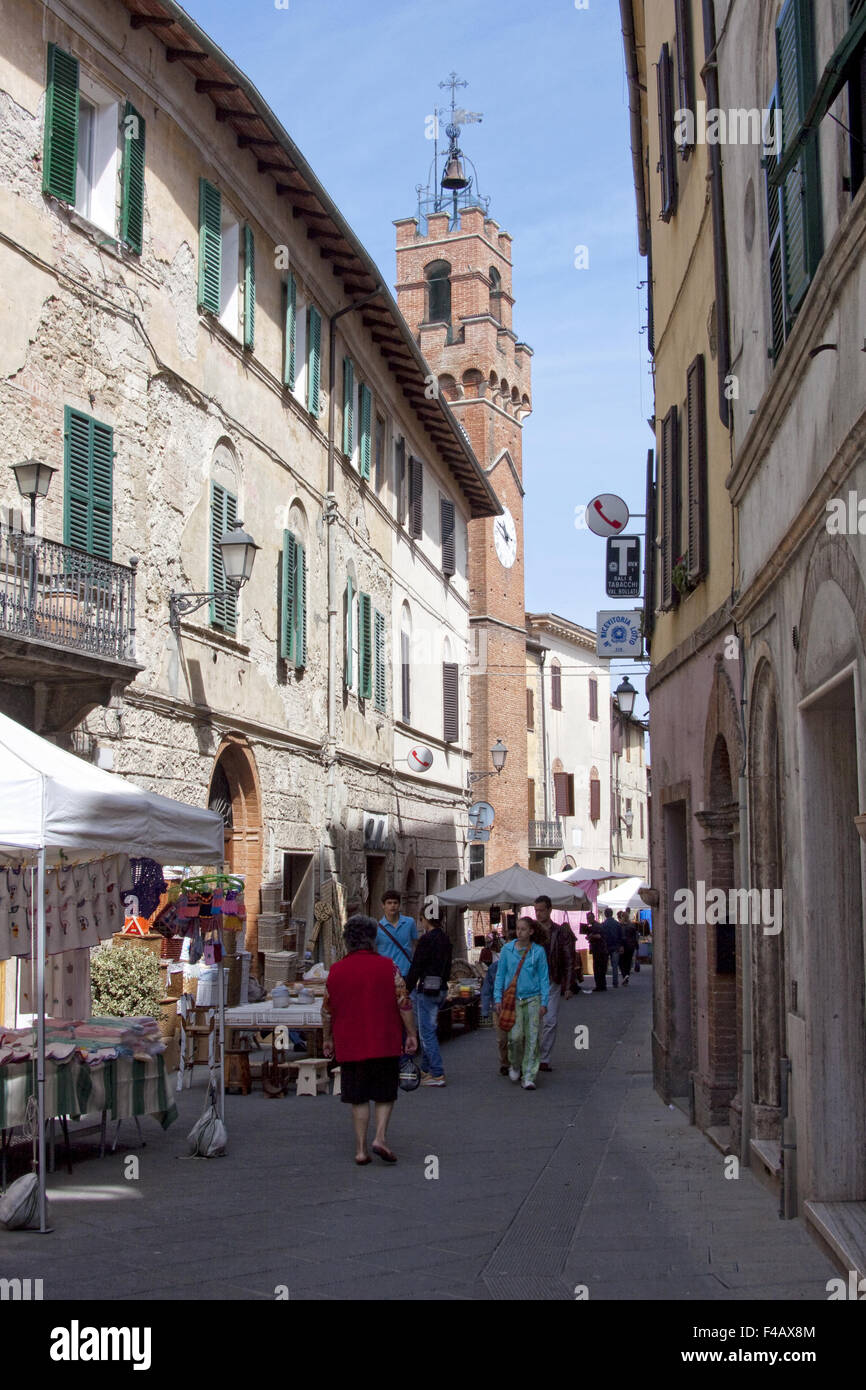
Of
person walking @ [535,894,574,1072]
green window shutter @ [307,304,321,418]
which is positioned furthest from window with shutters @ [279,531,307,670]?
person walking @ [535,894,574,1072]

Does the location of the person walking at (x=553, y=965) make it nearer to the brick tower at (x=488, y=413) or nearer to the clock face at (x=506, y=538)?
the brick tower at (x=488, y=413)

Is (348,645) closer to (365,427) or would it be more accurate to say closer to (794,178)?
(365,427)

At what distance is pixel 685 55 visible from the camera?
37.8ft

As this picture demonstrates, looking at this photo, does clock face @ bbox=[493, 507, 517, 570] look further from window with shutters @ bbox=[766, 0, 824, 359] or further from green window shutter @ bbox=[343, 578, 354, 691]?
window with shutters @ bbox=[766, 0, 824, 359]

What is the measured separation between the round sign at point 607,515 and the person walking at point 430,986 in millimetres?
4429

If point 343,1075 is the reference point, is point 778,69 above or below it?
above

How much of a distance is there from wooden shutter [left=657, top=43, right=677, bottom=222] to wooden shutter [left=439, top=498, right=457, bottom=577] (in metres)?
17.3

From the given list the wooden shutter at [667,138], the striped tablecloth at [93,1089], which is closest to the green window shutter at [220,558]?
the wooden shutter at [667,138]

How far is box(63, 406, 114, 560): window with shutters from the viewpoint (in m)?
13.1

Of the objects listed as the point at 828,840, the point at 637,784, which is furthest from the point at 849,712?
the point at 637,784

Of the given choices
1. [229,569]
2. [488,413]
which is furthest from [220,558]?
[488,413]

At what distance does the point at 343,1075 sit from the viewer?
952 centimetres

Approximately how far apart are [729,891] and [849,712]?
135 inches
